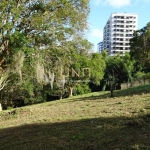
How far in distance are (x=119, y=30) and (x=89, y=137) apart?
330 feet

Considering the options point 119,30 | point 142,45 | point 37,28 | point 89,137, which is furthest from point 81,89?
point 119,30

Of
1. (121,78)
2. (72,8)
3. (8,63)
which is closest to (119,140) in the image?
(72,8)

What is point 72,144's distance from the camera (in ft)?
19.2

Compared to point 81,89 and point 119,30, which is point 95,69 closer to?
point 81,89

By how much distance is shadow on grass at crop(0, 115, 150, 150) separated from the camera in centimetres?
539

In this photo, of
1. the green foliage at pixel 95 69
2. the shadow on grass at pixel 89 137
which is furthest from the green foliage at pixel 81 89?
the shadow on grass at pixel 89 137

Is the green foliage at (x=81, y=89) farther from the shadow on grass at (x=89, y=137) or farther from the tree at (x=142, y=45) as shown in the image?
the shadow on grass at (x=89, y=137)

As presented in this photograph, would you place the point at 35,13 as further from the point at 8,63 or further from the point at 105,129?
the point at 105,129

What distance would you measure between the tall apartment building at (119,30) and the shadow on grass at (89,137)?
310 ft

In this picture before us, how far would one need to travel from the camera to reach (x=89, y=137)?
6188mm

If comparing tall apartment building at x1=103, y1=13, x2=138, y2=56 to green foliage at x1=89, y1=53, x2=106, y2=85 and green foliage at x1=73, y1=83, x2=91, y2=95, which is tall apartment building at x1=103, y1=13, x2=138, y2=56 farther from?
green foliage at x1=73, y1=83, x2=91, y2=95

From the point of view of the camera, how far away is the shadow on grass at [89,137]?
539 cm

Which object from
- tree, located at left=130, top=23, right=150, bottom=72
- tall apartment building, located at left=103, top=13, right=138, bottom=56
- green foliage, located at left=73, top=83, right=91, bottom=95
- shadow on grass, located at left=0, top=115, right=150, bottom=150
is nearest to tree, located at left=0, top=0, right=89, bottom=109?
shadow on grass, located at left=0, top=115, right=150, bottom=150

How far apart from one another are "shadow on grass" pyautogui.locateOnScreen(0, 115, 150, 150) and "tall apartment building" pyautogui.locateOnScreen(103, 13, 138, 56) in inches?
3716
